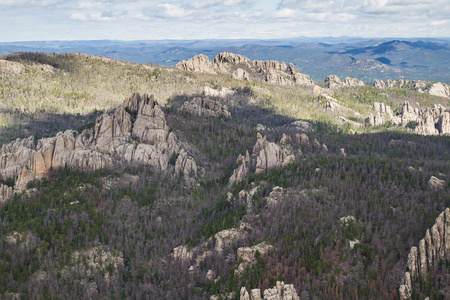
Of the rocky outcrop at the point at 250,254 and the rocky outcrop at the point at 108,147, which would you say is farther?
the rocky outcrop at the point at 108,147

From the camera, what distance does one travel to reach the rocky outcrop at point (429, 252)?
66.7 metres

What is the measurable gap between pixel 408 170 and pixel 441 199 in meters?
23.8

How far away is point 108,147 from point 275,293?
86475 millimetres

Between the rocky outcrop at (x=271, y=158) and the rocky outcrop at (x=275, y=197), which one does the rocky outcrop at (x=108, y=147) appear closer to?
the rocky outcrop at (x=271, y=158)

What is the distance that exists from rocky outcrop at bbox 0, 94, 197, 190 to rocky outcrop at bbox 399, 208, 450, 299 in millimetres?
83573

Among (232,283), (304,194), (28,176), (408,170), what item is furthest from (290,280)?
(28,176)

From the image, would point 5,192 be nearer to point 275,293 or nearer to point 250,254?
point 250,254

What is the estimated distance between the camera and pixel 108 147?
5182 inches

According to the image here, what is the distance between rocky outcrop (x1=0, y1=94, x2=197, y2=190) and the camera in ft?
378

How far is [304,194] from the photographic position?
103062 mm

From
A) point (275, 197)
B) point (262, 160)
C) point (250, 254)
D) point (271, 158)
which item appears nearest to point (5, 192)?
point (250, 254)

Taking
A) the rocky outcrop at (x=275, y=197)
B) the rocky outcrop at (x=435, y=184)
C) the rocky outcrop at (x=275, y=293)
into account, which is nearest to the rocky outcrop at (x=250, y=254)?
the rocky outcrop at (x=275, y=293)

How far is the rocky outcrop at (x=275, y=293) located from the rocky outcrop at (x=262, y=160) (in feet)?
201

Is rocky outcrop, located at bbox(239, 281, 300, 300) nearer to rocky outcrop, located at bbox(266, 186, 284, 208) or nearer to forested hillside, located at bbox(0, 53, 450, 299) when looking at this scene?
forested hillside, located at bbox(0, 53, 450, 299)
